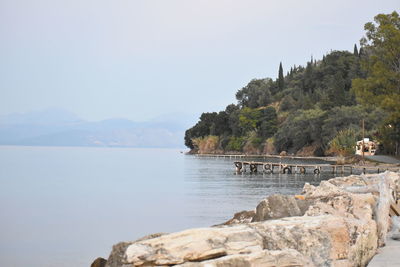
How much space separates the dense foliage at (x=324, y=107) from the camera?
4659 centimetres

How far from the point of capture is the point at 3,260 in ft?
46.8

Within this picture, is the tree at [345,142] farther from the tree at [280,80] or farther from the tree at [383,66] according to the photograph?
the tree at [280,80]

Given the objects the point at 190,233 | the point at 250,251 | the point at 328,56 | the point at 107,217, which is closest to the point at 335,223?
the point at 250,251

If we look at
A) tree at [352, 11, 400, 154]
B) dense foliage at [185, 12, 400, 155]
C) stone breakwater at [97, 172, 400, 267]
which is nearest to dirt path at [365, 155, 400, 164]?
dense foliage at [185, 12, 400, 155]

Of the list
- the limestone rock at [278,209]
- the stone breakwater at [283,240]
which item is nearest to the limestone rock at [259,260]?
the stone breakwater at [283,240]

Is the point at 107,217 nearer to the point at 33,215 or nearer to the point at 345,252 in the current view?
the point at 33,215

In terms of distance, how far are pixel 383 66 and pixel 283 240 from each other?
141 feet

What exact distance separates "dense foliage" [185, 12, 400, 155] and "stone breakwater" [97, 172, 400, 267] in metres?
36.9

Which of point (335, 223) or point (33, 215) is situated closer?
point (335, 223)

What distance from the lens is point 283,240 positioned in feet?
23.3

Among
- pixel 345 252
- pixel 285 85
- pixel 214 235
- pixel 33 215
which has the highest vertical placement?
pixel 285 85

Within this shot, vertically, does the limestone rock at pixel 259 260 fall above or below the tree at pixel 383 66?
below

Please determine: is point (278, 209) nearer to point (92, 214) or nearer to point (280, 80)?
point (92, 214)

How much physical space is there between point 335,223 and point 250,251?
204cm
